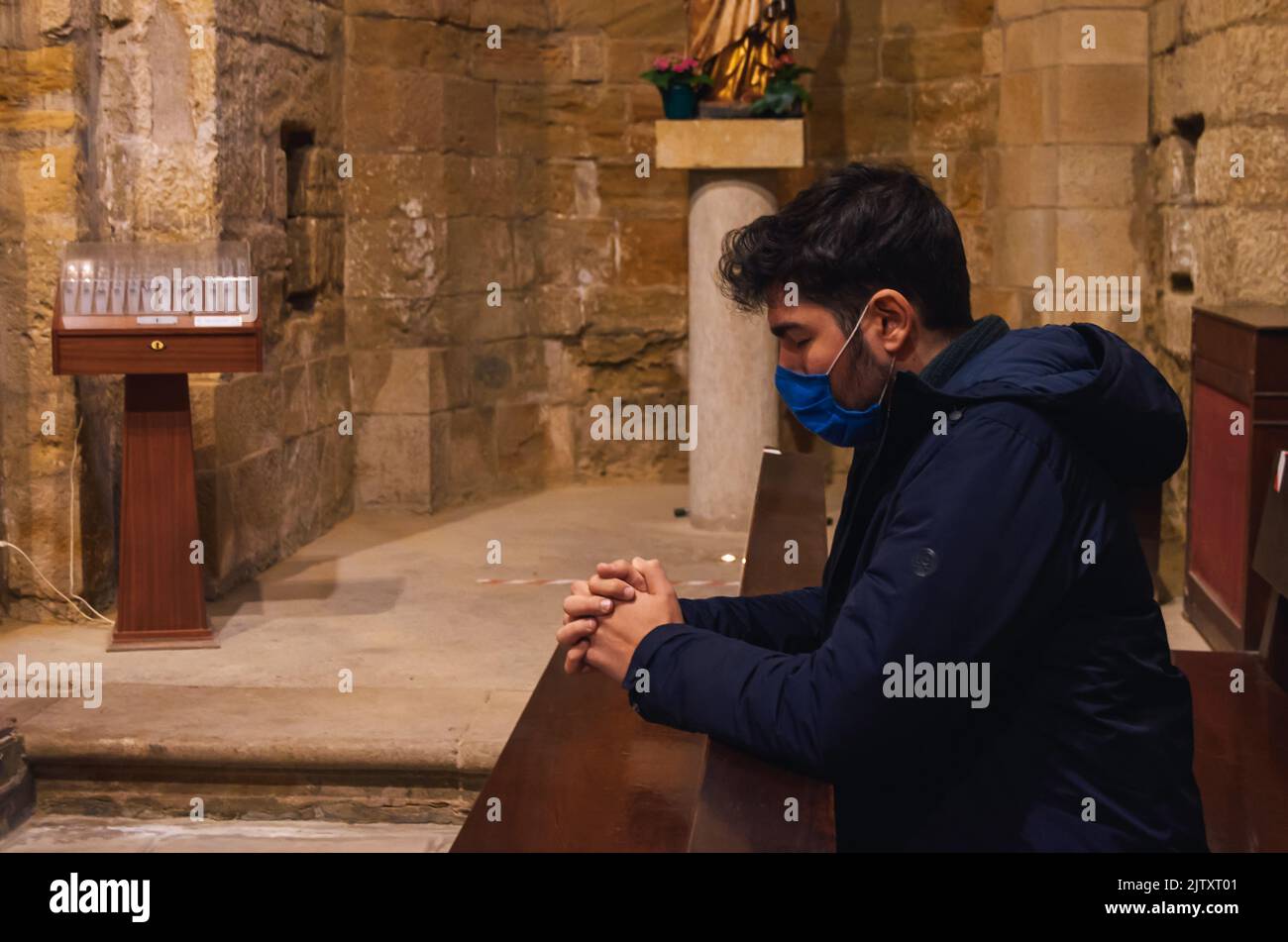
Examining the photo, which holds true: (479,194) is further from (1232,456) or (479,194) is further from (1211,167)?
(1232,456)

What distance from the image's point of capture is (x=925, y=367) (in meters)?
1.79

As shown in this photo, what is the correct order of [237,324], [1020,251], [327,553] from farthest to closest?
[1020,251] < [327,553] < [237,324]

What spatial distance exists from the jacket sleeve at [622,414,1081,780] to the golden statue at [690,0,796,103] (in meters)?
5.14

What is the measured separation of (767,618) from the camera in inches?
82.7

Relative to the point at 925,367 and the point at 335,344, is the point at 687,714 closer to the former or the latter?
Answer: the point at 925,367

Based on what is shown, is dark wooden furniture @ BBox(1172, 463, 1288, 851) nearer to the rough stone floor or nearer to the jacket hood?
the jacket hood

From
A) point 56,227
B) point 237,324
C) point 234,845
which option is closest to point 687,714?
point 234,845

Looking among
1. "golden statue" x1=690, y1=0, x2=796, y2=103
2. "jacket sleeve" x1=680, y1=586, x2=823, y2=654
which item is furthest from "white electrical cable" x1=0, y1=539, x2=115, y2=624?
"jacket sleeve" x1=680, y1=586, x2=823, y2=654

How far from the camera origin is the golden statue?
6469mm

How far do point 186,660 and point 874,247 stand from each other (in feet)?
11.8

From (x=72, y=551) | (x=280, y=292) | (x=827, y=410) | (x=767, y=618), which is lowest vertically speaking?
(x=72, y=551)

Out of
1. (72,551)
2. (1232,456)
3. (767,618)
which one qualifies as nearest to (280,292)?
(72,551)

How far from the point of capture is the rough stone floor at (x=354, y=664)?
399 cm

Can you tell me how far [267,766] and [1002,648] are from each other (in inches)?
111
